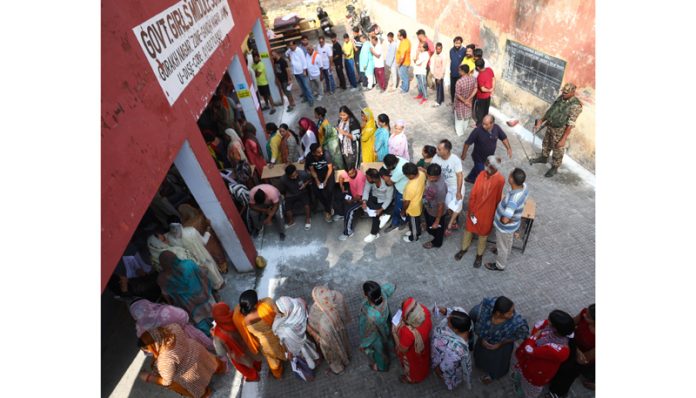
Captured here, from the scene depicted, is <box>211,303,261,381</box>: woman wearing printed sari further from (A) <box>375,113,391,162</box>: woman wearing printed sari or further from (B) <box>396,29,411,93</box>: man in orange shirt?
(B) <box>396,29,411,93</box>: man in orange shirt

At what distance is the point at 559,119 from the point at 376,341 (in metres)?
5.09

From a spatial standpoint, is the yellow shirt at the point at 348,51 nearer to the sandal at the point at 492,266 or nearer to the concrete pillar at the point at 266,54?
the concrete pillar at the point at 266,54

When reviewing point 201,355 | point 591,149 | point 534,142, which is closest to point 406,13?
point 534,142

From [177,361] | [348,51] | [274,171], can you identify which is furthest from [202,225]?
[348,51]

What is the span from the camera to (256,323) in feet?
12.1

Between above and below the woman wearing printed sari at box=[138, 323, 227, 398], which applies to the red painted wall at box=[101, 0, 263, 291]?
above

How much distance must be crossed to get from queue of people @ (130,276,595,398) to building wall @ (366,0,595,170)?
4.67 m

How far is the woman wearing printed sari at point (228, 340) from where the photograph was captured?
3832 mm

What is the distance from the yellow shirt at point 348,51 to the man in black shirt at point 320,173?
20.2ft

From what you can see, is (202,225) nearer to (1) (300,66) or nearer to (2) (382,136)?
(2) (382,136)

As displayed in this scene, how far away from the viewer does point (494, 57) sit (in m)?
Answer: 8.70

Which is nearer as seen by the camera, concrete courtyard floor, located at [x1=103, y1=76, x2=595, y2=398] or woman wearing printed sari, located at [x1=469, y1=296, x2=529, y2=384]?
woman wearing printed sari, located at [x1=469, y1=296, x2=529, y2=384]

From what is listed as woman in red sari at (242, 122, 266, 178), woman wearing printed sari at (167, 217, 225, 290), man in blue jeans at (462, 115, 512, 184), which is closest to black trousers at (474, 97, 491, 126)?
man in blue jeans at (462, 115, 512, 184)

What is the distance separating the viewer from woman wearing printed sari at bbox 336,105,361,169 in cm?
694
